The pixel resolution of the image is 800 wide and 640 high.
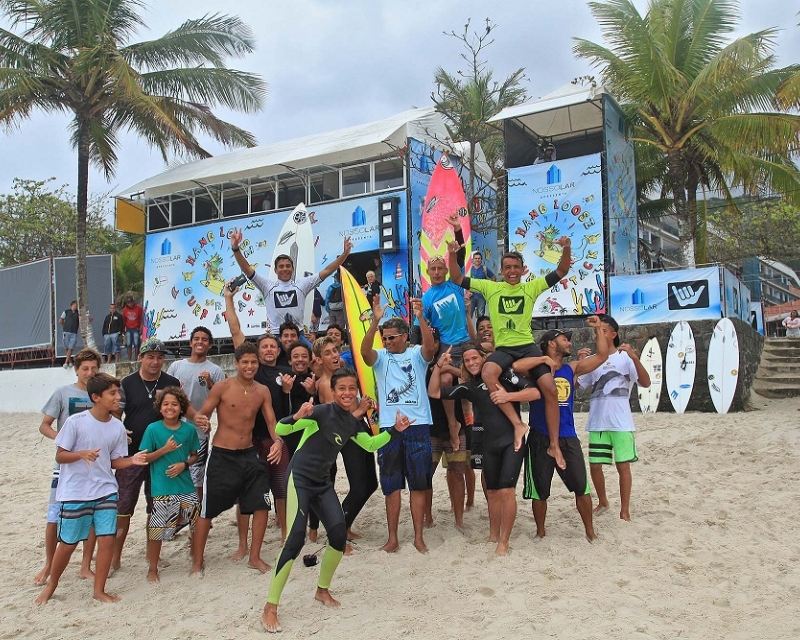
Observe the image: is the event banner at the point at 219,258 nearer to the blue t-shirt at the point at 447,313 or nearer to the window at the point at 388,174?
the window at the point at 388,174

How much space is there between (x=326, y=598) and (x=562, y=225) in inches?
378

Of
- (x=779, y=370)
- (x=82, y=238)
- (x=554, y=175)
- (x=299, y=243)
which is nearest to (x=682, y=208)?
(x=554, y=175)

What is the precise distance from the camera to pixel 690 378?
1024cm

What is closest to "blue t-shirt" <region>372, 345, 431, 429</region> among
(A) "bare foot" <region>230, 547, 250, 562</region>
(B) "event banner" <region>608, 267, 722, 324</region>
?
(A) "bare foot" <region>230, 547, 250, 562</region>

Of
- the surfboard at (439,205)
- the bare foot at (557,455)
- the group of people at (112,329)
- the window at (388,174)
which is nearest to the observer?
the bare foot at (557,455)

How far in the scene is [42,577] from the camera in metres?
5.07

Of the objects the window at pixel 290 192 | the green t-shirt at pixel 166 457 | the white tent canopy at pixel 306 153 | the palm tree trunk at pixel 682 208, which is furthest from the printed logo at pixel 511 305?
the window at pixel 290 192

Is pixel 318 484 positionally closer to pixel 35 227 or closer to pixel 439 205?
pixel 439 205

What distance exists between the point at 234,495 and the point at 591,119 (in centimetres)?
1194

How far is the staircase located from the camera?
11.8 m

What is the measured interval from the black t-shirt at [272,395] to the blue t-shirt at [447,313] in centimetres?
123

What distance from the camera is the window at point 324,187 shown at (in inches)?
642

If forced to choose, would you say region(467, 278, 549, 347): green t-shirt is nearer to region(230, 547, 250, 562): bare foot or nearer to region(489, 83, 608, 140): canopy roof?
region(230, 547, 250, 562): bare foot

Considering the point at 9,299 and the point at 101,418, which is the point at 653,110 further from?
the point at 9,299
